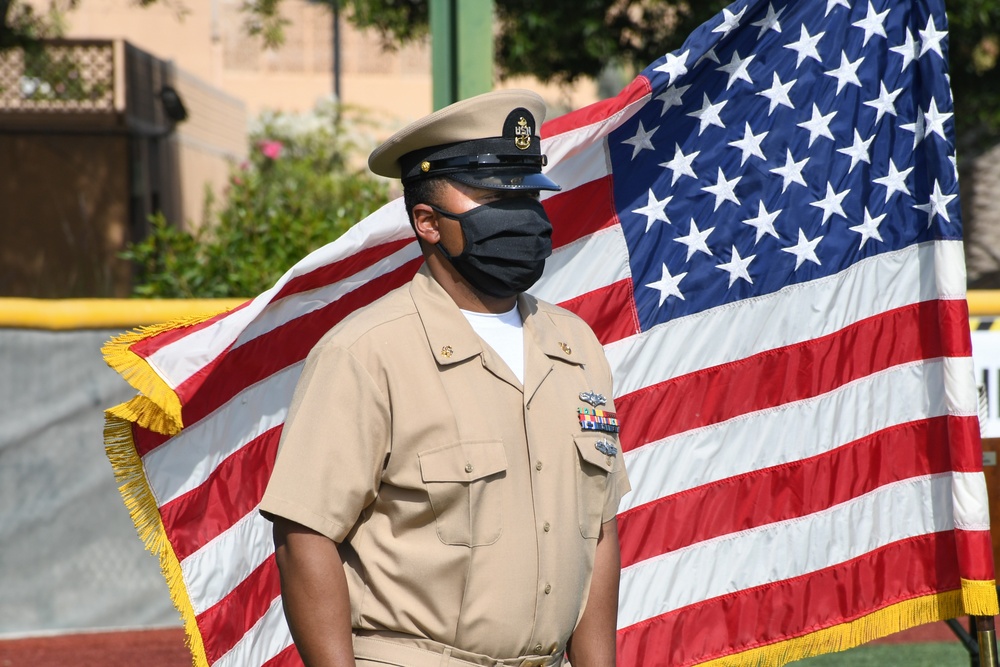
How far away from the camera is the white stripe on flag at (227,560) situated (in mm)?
3344

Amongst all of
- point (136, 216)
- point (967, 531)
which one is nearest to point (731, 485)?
point (967, 531)

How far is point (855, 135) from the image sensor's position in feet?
11.9

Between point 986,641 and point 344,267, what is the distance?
6.98 ft

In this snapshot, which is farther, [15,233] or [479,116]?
[15,233]

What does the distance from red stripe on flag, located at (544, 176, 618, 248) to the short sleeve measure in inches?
58.4

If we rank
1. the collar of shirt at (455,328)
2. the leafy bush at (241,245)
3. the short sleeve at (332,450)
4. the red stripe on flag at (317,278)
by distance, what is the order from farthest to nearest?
1. the leafy bush at (241,245)
2. the red stripe on flag at (317,278)
3. the collar of shirt at (455,328)
4. the short sleeve at (332,450)

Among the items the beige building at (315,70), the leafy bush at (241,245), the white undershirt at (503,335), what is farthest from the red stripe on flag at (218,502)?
the beige building at (315,70)

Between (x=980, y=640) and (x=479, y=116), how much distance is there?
2.18m

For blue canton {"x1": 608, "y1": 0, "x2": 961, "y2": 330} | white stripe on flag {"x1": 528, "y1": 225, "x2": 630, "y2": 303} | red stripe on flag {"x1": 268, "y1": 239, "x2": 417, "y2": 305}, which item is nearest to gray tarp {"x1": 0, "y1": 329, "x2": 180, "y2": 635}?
red stripe on flag {"x1": 268, "y1": 239, "x2": 417, "y2": 305}

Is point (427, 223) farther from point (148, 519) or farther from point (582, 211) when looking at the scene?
point (148, 519)

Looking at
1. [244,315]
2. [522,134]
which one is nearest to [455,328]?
[522,134]

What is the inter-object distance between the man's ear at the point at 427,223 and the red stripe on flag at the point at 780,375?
1331 millimetres

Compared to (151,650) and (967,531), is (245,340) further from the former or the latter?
(151,650)

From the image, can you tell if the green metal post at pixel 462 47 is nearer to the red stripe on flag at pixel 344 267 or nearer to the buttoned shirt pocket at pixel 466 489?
the red stripe on flag at pixel 344 267
